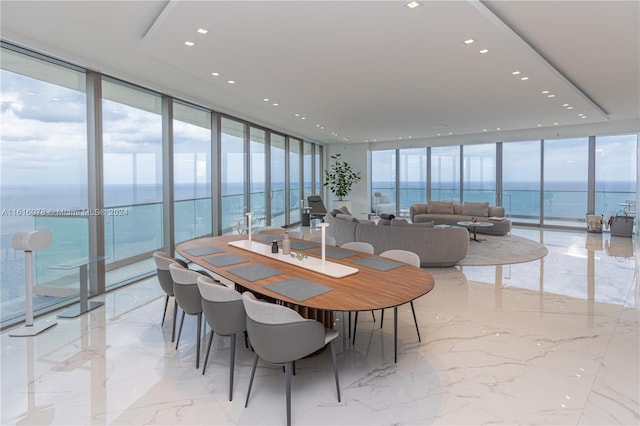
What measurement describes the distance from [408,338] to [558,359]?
1152mm

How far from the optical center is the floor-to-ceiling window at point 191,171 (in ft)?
20.3

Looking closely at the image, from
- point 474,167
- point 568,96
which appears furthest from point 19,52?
point 474,167

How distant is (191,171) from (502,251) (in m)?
5.97

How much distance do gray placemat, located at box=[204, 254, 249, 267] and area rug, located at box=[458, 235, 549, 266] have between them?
407cm

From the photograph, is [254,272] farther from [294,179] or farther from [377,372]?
[294,179]

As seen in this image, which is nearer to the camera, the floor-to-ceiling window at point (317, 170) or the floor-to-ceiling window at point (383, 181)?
the floor-to-ceiling window at point (317, 170)

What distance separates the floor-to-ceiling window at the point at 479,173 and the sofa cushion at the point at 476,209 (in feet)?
5.65

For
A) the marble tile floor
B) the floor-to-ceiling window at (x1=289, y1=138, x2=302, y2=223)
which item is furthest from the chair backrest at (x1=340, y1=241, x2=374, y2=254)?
the floor-to-ceiling window at (x1=289, y1=138, x2=302, y2=223)

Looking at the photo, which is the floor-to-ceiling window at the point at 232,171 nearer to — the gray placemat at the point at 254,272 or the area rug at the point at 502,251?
the gray placemat at the point at 254,272

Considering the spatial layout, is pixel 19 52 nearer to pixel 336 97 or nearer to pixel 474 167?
pixel 336 97

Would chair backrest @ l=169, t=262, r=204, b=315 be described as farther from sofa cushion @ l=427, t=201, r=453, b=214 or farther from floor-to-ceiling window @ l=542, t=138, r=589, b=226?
floor-to-ceiling window @ l=542, t=138, r=589, b=226

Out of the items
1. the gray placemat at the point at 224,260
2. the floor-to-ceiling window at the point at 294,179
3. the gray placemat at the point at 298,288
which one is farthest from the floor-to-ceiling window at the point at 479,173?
the gray placemat at the point at 298,288

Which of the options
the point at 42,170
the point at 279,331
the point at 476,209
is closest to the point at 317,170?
the point at 476,209

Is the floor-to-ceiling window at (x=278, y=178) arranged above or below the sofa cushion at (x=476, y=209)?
above
